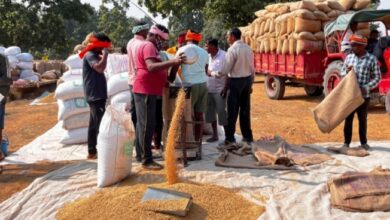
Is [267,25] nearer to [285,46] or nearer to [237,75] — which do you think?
[285,46]

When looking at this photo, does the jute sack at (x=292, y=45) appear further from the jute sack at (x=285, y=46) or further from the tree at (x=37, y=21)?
the tree at (x=37, y=21)

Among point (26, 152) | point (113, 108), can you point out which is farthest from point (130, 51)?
point (26, 152)

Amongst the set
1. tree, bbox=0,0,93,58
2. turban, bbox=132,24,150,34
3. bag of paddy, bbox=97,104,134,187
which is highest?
tree, bbox=0,0,93,58

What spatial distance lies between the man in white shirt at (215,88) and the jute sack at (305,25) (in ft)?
13.0

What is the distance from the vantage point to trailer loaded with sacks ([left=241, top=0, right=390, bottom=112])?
8438 millimetres

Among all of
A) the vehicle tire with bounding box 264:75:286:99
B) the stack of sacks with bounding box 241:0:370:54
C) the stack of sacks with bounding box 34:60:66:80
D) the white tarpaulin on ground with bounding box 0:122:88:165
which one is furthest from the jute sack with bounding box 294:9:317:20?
the stack of sacks with bounding box 34:60:66:80

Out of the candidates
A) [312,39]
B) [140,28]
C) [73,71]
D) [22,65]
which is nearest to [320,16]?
[312,39]

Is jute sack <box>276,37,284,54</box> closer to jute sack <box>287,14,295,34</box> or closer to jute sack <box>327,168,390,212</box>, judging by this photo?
jute sack <box>287,14,295,34</box>

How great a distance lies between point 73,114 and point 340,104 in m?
3.73

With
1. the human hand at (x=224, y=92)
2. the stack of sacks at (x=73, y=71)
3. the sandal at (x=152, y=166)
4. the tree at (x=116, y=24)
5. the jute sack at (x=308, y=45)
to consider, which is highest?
the tree at (x=116, y=24)

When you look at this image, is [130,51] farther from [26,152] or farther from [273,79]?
[273,79]

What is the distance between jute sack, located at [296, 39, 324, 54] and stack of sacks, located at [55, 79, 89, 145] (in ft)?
16.5

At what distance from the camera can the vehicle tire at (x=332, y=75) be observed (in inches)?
351

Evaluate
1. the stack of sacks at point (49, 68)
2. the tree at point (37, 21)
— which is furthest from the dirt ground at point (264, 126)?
the tree at point (37, 21)
